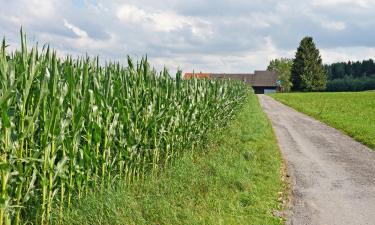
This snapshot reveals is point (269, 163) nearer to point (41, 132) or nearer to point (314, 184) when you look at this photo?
point (314, 184)

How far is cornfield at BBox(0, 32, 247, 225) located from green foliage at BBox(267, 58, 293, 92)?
385ft

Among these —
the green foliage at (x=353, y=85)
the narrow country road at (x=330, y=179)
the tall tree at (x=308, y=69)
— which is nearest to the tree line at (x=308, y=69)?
the tall tree at (x=308, y=69)

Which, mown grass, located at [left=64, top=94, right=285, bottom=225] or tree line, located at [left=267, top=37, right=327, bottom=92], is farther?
tree line, located at [left=267, top=37, right=327, bottom=92]

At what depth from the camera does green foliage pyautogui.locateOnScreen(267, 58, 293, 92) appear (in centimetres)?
12950

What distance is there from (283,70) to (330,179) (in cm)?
13143

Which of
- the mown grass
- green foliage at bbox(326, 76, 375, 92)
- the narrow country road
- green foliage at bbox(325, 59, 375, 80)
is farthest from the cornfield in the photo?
green foliage at bbox(325, 59, 375, 80)

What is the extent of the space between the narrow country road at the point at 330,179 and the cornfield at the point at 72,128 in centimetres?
302

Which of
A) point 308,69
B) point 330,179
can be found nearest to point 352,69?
point 308,69

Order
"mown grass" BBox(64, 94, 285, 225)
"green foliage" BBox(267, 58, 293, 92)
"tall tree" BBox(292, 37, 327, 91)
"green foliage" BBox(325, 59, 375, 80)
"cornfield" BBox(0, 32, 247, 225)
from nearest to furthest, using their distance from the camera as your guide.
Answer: "cornfield" BBox(0, 32, 247, 225) < "mown grass" BBox(64, 94, 285, 225) < "tall tree" BBox(292, 37, 327, 91) < "green foliage" BBox(267, 58, 293, 92) < "green foliage" BBox(325, 59, 375, 80)

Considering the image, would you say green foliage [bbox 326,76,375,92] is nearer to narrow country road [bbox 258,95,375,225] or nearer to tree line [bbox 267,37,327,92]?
tree line [bbox 267,37,327,92]

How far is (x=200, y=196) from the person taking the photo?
6867 millimetres

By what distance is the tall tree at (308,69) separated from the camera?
309ft

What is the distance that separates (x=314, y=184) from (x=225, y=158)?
2151 mm

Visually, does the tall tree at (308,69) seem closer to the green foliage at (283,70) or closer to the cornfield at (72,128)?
the green foliage at (283,70)
